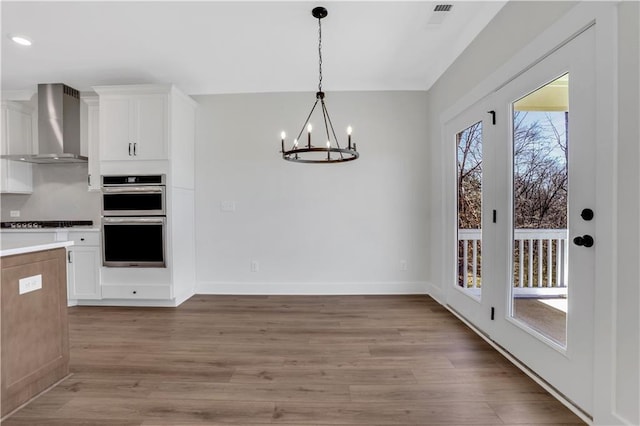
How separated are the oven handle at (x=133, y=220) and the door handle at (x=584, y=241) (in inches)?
145

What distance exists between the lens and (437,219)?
3678mm

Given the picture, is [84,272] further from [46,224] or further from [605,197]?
[605,197]

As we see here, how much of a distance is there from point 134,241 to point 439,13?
3.92 m

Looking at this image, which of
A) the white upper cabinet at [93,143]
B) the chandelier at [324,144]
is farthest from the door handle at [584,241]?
the white upper cabinet at [93,143]

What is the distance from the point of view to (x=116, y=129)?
342 centimetres

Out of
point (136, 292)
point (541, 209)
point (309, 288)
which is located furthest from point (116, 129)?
point (541, 209)

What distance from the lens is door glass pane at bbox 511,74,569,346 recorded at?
1781 mm

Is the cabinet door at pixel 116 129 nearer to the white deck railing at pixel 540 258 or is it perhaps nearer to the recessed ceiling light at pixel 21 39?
the recessed ceiling light at pixel 21 39

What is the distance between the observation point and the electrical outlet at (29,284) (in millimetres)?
1719

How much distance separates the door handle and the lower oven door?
368 centimetres

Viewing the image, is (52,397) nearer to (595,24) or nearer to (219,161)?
(219,161)

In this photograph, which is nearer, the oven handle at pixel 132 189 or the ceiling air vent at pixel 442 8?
the ceiling air vent at pixel 442 8

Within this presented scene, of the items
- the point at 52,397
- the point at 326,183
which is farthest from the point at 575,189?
the point at 52,397

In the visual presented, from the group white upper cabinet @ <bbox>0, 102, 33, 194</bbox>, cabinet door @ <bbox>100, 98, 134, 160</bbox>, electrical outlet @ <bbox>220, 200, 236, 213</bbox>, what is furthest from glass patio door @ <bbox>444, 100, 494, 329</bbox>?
white upper cabinet @ <bbox>0, 102, 33, 194</bbox>
